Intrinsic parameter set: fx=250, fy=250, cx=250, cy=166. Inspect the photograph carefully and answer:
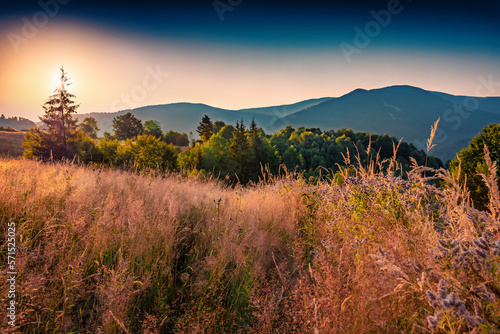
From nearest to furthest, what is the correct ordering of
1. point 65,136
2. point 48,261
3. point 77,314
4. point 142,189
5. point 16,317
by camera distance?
point 16,317 < point 77,314 < point 48,261 < point 142,189 < point 65,136

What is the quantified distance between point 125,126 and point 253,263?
3293 inches

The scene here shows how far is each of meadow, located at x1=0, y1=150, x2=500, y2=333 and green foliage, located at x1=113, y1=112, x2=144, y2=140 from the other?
7898 centimetres

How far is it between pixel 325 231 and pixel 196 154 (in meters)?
35.7

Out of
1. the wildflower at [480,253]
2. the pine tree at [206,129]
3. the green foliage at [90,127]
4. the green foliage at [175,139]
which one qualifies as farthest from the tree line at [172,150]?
the green foliage at [90,127]

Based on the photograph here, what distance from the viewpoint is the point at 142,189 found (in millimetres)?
5195

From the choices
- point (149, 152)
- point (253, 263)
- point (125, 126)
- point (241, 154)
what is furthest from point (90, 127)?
point (253, 263)

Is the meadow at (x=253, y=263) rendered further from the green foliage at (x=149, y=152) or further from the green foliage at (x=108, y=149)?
the green foliage at (x=108, y=149)

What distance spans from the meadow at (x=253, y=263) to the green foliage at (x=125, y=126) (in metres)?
79.0

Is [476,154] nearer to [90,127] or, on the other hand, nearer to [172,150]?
[172,150]

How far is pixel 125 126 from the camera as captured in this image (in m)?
76.5

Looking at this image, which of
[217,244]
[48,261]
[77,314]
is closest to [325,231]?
[217,244]

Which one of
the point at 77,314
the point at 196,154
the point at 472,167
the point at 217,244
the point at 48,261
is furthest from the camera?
the point at 196,154

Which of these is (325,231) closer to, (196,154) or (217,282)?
(217,282)

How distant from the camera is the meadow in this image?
167 centimetres
